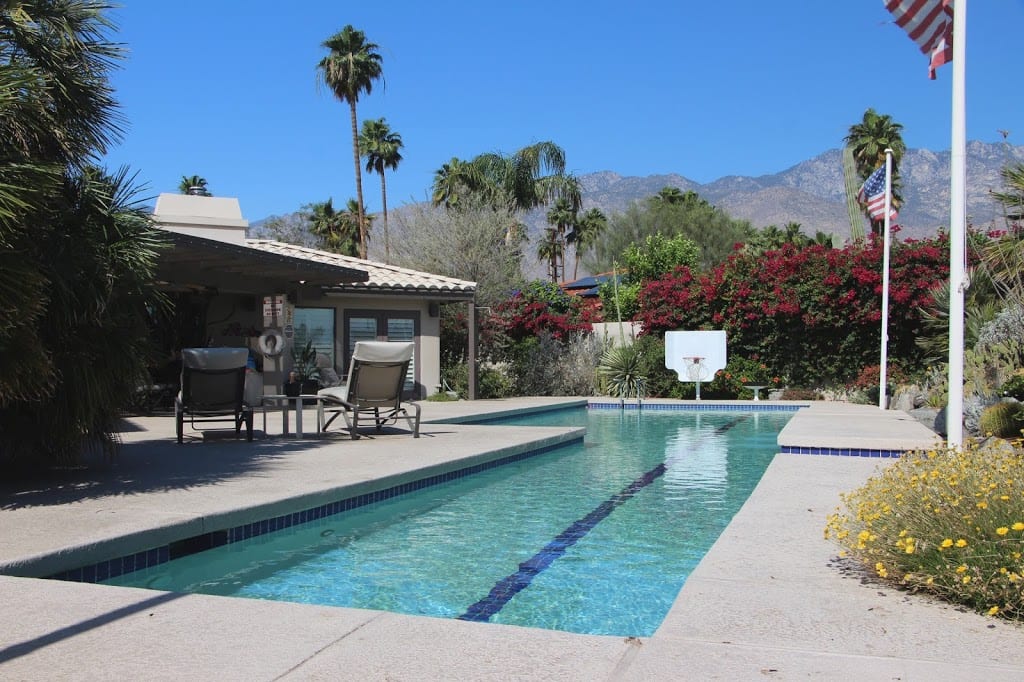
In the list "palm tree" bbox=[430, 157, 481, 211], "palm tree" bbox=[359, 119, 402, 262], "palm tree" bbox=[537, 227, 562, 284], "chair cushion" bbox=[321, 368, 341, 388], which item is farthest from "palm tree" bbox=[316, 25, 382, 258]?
"palm tree" bbox=[537, 227, 562, 284]

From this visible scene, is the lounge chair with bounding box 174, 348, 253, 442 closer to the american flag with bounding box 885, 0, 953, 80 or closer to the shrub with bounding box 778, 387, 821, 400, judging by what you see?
the american flag with bounding box 885, 0, 953, 80

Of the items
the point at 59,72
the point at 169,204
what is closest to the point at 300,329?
the point at 169,204

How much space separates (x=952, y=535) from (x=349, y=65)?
34.2m

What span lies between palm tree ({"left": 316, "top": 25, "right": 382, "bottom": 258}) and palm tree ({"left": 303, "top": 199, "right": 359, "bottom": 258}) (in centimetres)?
1245

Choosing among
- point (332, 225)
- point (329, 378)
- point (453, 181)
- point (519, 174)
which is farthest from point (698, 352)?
point (332, 225)

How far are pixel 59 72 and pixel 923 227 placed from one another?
609 ft

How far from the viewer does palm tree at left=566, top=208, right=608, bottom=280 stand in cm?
5428

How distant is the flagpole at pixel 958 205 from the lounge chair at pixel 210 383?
696 cm

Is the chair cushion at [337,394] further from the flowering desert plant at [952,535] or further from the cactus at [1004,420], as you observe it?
the cactus at [1004,420]

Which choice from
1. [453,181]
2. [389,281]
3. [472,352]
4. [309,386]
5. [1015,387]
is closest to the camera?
[1015,387]

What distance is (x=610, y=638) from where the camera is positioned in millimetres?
3293

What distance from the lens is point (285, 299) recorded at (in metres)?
17.0

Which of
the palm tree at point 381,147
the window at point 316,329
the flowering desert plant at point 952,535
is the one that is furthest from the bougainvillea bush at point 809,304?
the palm tree at point 381,147

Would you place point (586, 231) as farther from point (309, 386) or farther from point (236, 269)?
point (236, 269)
